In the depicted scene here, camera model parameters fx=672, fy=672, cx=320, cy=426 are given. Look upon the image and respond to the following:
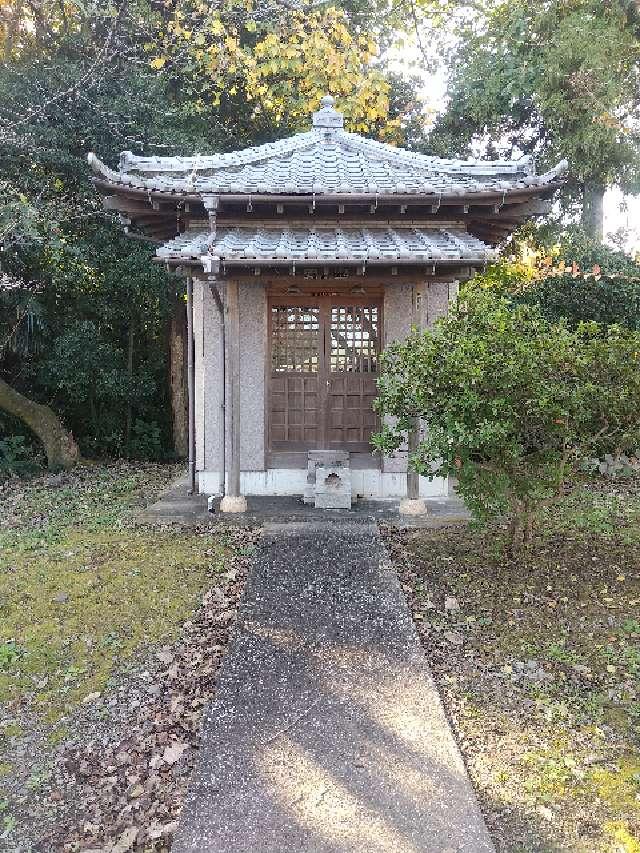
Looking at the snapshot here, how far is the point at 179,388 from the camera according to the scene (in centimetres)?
1413

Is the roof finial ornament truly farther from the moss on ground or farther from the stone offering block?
the moss on ground

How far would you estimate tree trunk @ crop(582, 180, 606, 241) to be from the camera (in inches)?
618

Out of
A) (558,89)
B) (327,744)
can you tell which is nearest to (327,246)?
(327,744)

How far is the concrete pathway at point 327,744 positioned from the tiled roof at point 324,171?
15.3ft

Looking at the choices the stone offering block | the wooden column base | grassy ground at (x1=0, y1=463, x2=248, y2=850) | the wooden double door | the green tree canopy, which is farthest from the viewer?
the green tree canopy

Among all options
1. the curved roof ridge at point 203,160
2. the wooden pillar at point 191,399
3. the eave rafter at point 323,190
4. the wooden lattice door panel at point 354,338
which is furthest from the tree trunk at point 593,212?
the wooden pillar at point 191,399

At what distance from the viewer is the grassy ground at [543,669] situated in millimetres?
2953

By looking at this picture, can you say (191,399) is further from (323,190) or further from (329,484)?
(323,190)

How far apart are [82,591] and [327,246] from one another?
14.2ft

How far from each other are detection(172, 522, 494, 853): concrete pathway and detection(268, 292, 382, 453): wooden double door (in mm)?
3801

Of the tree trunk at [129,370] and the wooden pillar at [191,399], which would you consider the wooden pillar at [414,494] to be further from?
the tree trunk at [129,370]

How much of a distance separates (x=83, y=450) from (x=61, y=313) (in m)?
2.81

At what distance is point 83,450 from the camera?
548 inches

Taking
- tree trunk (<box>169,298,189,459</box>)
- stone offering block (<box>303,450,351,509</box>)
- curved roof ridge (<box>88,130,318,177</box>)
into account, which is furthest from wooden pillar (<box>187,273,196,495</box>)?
tree trunk (<box>169,298,189,459</box>)
